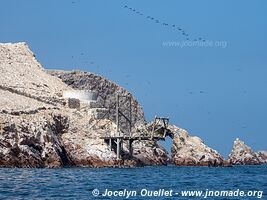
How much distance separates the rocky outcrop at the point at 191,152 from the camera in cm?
12279

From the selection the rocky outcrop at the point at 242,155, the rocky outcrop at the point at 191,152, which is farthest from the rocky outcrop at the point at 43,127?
the rocky outcrop at the point at 242,155

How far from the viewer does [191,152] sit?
124125 millimetres

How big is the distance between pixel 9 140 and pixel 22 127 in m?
3.71

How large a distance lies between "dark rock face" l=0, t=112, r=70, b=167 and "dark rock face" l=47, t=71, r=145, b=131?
62153mm

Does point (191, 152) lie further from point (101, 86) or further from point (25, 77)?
point (101, 86)

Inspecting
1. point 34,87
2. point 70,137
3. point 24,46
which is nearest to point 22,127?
point 70,137

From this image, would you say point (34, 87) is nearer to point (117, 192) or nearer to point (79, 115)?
point (79, 115)

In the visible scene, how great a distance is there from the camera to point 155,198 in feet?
157

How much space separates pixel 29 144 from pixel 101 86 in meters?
72.7

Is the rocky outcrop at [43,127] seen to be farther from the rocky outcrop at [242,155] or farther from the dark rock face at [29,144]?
the rocky outcrop at [242,155]

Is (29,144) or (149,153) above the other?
(29,144)

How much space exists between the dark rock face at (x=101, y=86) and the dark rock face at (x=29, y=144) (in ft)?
204

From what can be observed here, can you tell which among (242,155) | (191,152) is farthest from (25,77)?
(242,155)

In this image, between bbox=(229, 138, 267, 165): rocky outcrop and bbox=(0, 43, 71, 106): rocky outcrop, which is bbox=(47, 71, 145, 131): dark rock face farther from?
bbox=(229, 138, 267, 165): rocky outcrop
